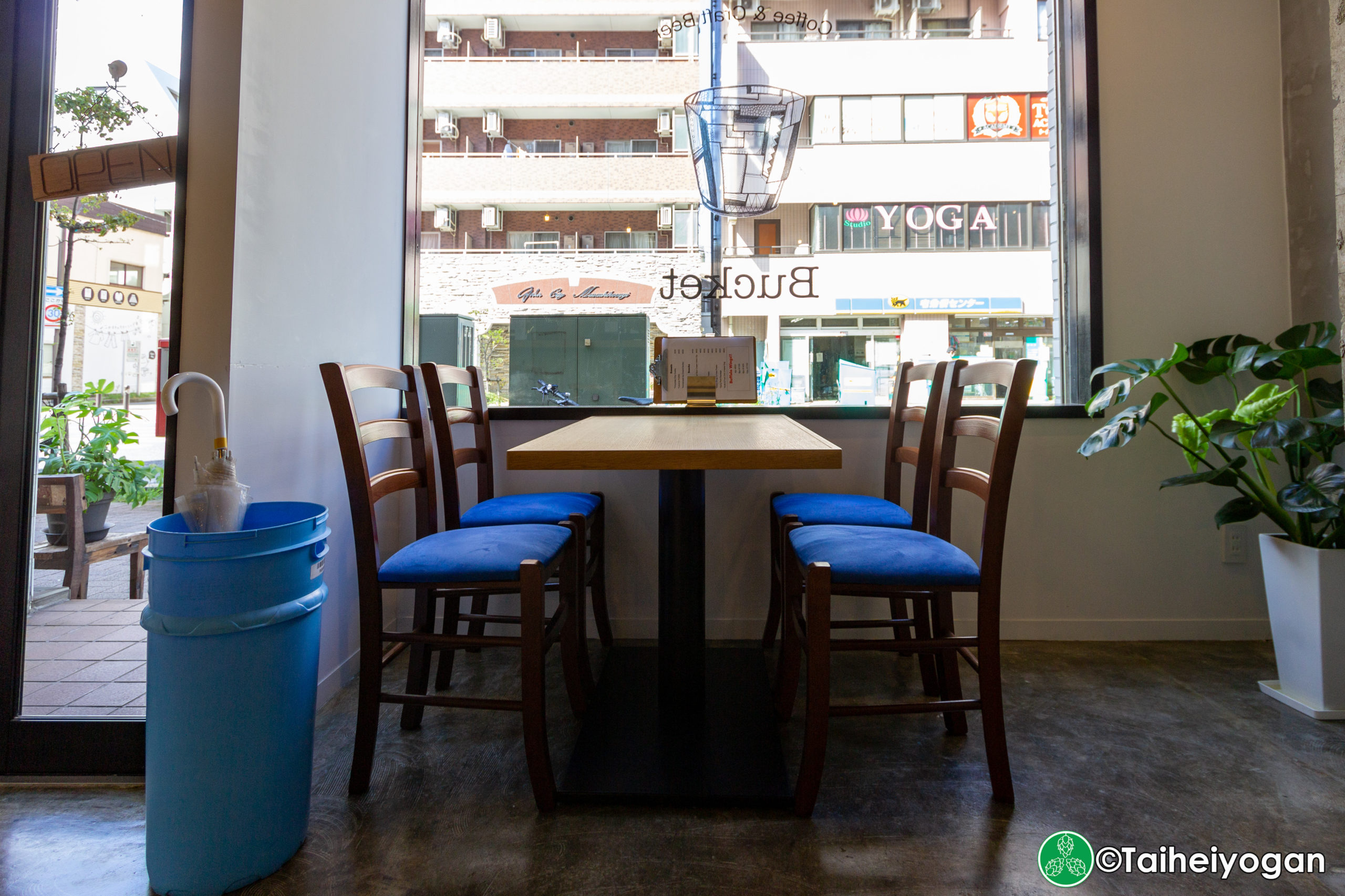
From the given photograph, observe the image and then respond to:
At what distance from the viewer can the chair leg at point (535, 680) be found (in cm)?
146

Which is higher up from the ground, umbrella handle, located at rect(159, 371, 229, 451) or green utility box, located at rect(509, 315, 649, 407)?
green utility box, located at rect(509, 315, 649, 407)

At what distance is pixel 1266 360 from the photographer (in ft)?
7.05

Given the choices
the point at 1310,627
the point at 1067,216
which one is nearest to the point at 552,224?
the point at 1067,216

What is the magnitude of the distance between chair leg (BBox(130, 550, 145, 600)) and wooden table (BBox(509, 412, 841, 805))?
3.48 ft

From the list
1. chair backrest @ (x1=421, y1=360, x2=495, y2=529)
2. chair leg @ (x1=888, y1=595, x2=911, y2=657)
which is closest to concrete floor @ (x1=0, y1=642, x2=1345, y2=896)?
chair leg @ (x1=888, y1=595, x2=911, y2=657)

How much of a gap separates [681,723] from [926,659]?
30.8 inches

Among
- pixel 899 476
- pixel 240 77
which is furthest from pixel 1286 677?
pixel 240 77

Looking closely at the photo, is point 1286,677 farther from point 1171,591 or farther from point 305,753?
point 305,753

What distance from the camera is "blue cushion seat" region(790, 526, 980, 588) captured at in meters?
1.50

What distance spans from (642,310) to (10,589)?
6.99ft

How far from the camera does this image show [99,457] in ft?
5.64

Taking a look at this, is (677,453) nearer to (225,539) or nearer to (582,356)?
(225,539)

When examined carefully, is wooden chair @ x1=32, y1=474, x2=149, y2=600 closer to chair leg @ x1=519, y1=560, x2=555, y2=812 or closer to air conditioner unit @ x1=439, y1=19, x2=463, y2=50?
chair leg @ x1=519, y1=560, x2=555, y2=812

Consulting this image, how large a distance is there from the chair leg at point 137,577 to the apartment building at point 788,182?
1.51m
